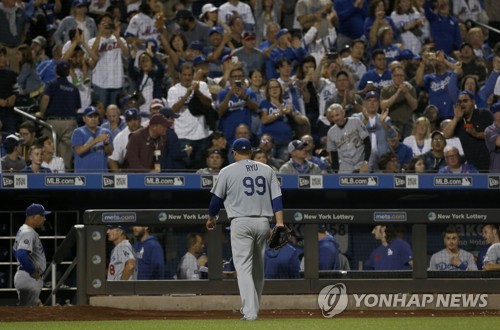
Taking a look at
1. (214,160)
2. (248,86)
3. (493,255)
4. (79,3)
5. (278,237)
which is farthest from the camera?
(79,3)

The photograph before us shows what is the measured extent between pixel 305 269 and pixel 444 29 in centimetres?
695

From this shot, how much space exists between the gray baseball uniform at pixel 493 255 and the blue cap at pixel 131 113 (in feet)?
15.1

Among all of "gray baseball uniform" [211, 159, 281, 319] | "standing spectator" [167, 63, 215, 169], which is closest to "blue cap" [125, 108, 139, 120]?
"standing spectator" [167, 63, 215, 169]

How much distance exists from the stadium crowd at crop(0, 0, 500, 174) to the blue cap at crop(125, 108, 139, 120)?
20 millimetres

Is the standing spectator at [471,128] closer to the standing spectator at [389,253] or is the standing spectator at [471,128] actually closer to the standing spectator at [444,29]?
the standing spectator at [389,253]

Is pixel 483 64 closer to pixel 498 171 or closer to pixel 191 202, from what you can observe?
pixel 498 171

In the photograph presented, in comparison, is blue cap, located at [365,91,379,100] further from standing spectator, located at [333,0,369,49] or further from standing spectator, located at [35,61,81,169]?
standing spectator, located at [35,61,81,169]

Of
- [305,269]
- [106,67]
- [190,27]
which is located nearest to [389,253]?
[305,269]

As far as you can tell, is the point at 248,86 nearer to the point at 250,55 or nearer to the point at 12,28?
the point at 250,55

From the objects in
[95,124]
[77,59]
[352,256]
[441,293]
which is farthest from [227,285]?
[77,59]

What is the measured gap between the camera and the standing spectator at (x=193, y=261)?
34.4 ft

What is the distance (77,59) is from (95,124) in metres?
1.91

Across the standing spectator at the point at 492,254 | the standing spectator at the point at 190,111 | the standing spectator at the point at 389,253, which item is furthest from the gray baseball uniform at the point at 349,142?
the standing spectator at the point at 492,254

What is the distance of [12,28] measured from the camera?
14.6 meters
